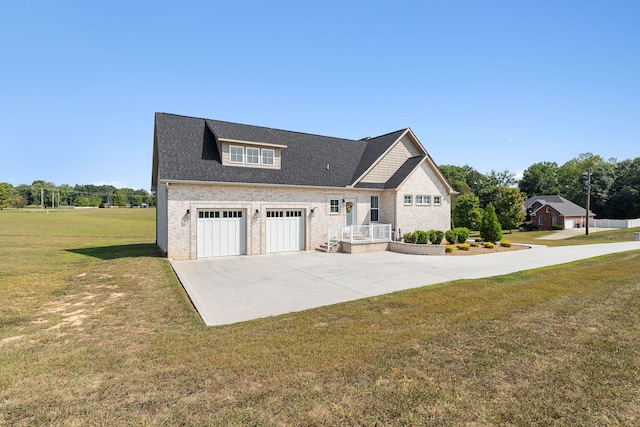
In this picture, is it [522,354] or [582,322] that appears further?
[582,322]

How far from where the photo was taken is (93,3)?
11.9m

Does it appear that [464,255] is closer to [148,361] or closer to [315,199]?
[315,199]

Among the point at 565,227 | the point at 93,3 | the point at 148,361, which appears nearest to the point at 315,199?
the point at 93,3

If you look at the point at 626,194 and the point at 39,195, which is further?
the point at 39,195

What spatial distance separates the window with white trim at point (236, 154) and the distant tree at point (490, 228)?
16826 millimetres

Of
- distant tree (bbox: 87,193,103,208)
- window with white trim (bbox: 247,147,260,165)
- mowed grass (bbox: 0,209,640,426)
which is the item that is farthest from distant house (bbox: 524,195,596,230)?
distant tree (bbox: 87,193,103,208)

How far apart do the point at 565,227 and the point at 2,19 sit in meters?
64.0

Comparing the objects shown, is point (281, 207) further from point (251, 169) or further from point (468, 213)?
point (468, 213)

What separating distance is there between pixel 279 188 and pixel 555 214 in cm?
5249

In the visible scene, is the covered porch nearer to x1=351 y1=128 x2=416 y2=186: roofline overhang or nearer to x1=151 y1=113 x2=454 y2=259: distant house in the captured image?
x1=151 y1=113 x2=454 y2=259: distant house

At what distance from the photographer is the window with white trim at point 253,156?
58.4 ft

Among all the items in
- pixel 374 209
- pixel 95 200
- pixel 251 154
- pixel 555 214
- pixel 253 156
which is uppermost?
pixel 95 200

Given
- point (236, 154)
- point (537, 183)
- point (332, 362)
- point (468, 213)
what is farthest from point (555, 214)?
point (332, 362)

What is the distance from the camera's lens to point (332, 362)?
4551mm
